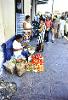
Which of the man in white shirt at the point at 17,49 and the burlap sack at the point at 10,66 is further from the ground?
the man in white shirt at the point at 17,49

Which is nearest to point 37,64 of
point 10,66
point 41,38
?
point 10,66

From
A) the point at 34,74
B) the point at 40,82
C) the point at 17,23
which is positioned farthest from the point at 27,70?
the point at 17,23

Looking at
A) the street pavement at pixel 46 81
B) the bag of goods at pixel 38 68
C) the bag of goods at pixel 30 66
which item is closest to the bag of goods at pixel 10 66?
the street pavement at pixel 46 81

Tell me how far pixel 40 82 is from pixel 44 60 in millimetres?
1984

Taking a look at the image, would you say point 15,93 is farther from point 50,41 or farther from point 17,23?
point 50,41

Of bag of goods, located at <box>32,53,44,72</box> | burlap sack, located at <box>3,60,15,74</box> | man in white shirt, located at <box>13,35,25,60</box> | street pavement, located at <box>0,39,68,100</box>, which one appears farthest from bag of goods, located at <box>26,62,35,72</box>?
burlap sack, located at <box>3,60,15,74</box>

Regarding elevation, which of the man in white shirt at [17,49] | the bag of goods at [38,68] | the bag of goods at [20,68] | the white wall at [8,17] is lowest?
the bag of goods at [38,68]

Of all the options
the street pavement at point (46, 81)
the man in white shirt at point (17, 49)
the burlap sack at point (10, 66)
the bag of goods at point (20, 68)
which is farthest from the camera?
the man in white shirt at point (17, 49)

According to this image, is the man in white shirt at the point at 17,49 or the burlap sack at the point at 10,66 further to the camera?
the man in white shirt at the point at 17,49

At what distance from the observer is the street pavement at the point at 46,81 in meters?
5.29

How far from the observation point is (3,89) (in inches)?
213

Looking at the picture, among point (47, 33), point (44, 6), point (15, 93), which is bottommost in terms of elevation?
point (15, 93)

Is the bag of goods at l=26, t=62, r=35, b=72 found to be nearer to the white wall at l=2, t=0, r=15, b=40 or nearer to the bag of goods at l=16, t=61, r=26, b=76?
the bag of goods at l=16, t=61, r=26, b=76

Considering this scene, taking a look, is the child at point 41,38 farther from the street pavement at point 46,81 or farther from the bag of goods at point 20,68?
the bag of goods at point 20,68
